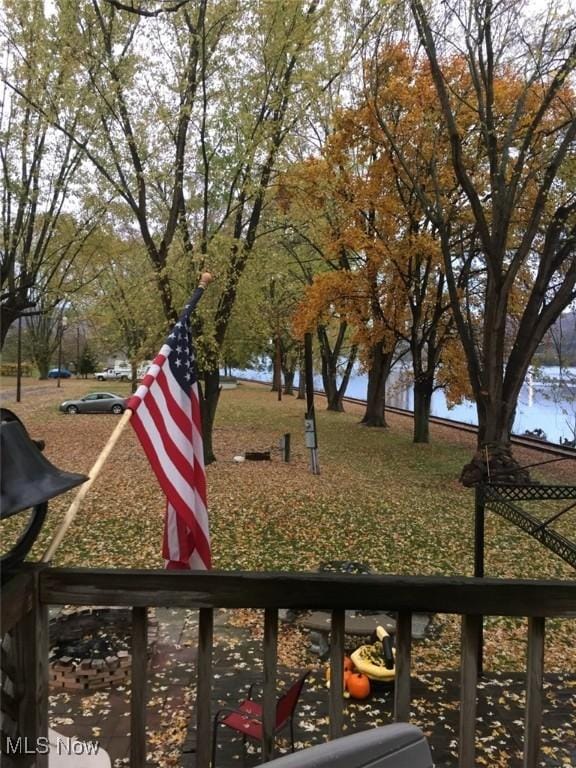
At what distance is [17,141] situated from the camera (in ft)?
44.0

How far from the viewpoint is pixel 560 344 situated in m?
22.7

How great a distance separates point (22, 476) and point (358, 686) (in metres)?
3.63

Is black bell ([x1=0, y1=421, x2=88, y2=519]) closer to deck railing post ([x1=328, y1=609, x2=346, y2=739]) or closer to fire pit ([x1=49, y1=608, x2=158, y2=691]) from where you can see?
deck railing post ([x1=328, y1=609, x2=346, y2=739])

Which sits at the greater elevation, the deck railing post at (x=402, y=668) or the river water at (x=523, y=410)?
the deck railing post at (x=402, y=668)

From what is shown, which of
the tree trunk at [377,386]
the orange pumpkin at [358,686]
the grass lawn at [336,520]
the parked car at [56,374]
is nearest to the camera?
the orange pumpkin at [358,686]

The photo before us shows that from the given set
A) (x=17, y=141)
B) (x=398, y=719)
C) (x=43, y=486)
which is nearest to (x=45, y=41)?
(x=17, y=141)

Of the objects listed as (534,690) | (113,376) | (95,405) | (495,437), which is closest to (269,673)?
(534,690)

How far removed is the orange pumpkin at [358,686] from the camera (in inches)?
170

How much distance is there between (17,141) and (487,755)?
14.9m

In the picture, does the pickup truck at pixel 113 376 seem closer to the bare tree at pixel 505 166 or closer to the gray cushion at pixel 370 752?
the bare tree at pixel 505 166

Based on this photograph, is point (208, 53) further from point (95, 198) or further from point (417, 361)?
point (417, 361)

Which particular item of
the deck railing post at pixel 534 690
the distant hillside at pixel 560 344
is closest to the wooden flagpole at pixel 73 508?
the deck railing post at pixel 534 690

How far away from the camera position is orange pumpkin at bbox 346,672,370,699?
14.2ft

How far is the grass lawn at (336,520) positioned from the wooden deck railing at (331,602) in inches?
137
